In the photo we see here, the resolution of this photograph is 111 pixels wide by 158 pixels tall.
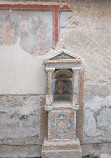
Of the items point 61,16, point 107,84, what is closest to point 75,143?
point 107,84

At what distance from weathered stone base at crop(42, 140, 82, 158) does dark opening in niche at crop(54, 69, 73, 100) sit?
2.15 ft

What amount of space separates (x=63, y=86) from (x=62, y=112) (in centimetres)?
43

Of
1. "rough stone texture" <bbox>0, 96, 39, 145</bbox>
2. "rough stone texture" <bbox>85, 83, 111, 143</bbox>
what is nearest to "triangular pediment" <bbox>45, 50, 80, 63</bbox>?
"rough stone texture" <bbox>85, 83, 111, 143</bbox>

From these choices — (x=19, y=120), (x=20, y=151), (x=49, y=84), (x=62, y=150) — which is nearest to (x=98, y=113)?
(x=62, y=150)

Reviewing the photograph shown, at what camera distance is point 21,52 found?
290 cm

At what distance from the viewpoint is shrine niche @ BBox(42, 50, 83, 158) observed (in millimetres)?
2686

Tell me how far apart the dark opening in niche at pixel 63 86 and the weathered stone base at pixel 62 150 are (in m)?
0.66

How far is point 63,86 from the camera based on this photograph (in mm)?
3053

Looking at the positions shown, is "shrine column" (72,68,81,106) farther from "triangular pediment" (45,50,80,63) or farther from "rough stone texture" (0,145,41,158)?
"rough stone texture" (0,145,41,158)

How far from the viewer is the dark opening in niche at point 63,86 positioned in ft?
9.86

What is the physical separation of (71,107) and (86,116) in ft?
1.33

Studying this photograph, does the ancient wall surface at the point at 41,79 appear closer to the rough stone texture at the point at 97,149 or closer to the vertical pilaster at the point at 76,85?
the rough stone texture at the point at 97,149

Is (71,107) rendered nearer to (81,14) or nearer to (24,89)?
(24,89)

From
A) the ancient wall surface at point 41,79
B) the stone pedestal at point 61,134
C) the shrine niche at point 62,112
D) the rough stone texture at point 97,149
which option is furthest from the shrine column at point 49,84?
the rough stone texture at point 97,149
